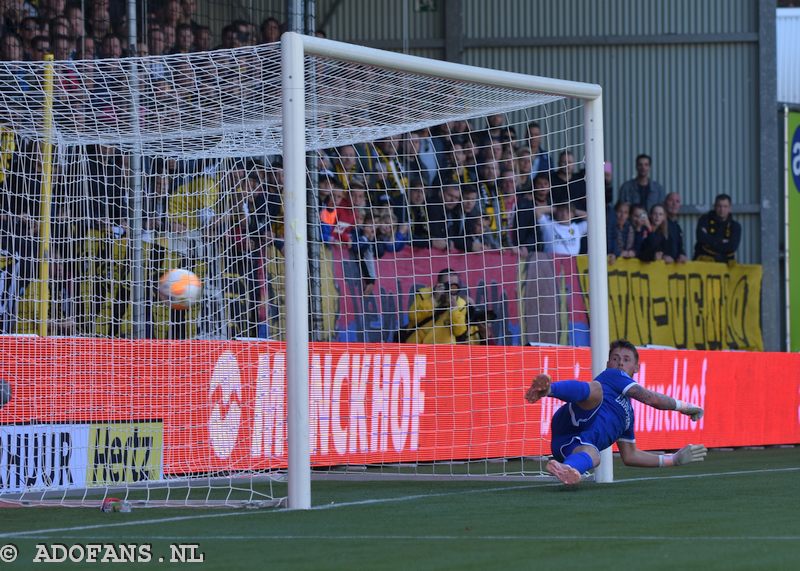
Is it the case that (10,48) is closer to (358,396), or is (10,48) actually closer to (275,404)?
(358,396)

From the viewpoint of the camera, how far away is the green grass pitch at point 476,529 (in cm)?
665

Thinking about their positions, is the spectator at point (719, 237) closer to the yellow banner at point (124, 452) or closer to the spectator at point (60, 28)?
the spectator at point (60, 28)

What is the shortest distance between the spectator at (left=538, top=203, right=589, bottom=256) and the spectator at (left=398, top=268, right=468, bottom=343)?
5.26ft

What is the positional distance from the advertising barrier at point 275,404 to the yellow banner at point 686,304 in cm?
120

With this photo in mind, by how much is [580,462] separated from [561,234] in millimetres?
6456

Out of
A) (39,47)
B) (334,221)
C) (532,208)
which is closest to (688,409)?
(532,208)

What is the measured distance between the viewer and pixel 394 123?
12719mm

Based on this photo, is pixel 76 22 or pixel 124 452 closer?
pixel 124 452

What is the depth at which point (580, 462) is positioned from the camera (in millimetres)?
10602

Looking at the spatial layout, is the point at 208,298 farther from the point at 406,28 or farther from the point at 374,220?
the point at 406,28

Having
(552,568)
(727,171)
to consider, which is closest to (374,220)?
(552,568)

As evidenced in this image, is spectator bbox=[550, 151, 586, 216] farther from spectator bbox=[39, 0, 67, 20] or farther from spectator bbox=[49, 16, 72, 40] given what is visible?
spectator bbox=[39, 0, 67, 20]

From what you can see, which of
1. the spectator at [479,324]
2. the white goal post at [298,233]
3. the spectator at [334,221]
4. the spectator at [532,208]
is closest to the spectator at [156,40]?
the spectator at [334,221]

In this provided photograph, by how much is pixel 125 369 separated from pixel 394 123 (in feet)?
10.6
